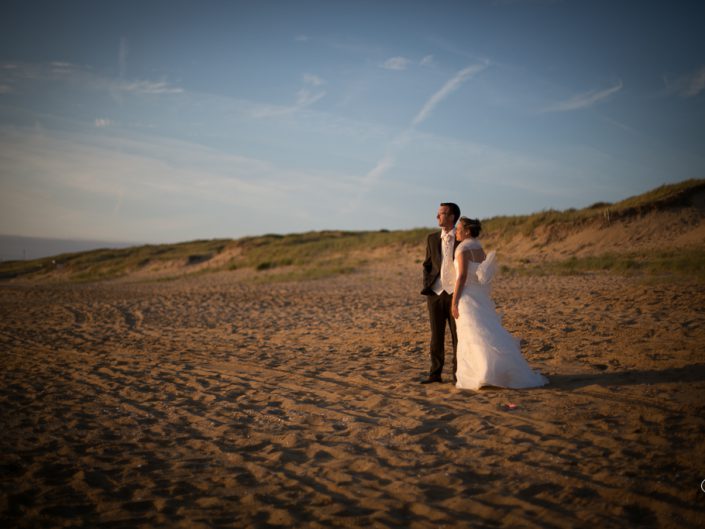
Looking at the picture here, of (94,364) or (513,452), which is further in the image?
(94,364)

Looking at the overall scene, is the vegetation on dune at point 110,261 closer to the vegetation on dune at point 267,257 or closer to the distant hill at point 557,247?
the vegetation on dune at point 267,257

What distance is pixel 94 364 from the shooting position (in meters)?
7.61

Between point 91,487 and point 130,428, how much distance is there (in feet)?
4.19

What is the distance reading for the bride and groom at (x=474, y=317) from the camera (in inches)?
200

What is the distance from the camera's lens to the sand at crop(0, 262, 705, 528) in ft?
9.94

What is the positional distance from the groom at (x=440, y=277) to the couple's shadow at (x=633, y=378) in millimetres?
1387

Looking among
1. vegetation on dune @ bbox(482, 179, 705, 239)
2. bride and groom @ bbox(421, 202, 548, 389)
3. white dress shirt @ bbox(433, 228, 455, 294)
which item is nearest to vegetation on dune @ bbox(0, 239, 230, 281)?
vegetation on dune @ bbox(482, 179, 705, 239)

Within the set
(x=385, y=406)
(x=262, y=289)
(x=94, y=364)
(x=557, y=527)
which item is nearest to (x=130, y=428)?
(x=385, y=406)

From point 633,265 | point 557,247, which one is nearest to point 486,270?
point 633,265

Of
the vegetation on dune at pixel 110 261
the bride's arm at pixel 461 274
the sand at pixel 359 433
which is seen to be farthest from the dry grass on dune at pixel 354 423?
the vegetation on dune at pixel 110 261

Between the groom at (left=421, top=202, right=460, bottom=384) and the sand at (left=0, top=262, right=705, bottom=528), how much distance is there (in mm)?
468

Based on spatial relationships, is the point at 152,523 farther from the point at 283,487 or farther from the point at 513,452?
the point at 513,452

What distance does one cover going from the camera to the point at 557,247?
21.5 m

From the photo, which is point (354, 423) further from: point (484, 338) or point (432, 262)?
point (432, 262)
